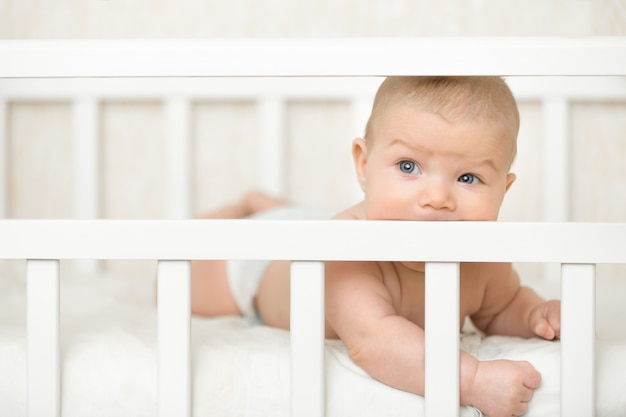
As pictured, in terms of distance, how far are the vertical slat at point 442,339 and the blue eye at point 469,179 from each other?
0.13 meters

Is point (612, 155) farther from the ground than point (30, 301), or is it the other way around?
point (612, 155)

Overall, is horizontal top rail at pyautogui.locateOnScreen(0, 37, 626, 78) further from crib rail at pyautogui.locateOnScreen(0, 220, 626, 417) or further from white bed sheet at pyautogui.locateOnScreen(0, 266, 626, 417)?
white bed sheet at pyautogui.locateOnScreen(0, 266, 626, 417)

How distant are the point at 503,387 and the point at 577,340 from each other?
0.28 feet

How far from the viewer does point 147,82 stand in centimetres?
159

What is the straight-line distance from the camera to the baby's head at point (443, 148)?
0.86m

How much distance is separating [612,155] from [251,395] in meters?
1.02

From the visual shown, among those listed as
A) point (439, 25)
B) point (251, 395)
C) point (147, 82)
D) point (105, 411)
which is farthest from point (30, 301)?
point (439, 25)

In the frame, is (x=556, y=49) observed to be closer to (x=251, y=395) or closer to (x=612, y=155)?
(x=251, y=395)

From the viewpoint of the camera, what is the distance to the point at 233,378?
34.0 inches

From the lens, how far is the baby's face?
862 millimetres

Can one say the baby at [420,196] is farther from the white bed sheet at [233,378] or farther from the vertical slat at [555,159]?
the vertical slat at [555,159]

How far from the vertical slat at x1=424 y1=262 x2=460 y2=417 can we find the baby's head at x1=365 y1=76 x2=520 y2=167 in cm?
17

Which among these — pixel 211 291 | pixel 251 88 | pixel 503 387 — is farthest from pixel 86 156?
pixel 503 387

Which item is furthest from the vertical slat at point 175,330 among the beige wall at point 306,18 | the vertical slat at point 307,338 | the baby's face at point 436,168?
the beige wall at point 306,18
